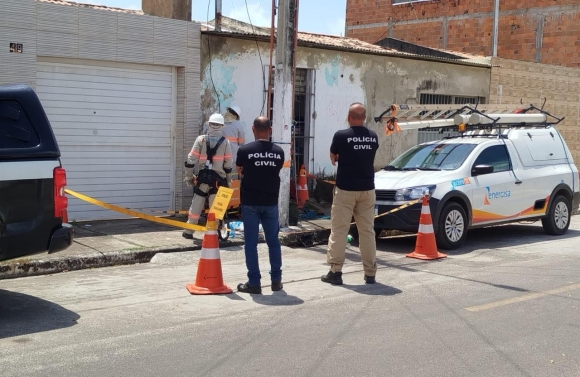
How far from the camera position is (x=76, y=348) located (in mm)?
5785

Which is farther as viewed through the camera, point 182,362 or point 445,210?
point 445,210

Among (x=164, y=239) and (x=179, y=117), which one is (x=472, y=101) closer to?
(x=179, y=117)

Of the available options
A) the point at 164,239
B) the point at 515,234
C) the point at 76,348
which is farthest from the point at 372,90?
the point at 76,348

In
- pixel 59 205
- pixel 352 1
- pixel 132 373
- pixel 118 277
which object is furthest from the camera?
pixel 352 1

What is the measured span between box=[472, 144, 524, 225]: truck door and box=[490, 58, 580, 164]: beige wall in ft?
23.9

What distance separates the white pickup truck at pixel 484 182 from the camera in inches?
436

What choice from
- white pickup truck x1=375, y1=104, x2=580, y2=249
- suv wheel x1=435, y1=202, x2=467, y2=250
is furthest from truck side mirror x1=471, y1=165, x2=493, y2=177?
suv wheel x1=435, y1=202, x2=467, y2=250

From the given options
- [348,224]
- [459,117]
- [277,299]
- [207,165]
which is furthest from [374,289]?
[459,117]

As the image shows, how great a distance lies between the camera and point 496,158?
39.8 feet

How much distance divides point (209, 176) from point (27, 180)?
4069mm

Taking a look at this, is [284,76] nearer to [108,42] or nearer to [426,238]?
[108,42]

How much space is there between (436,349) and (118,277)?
14.1 feet

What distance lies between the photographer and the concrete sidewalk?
8945mm

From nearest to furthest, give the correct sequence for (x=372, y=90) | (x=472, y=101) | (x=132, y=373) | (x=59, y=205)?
(x=132, y=373), (x=59, y=205), (x=372, y=90), (x=472, y=101)
